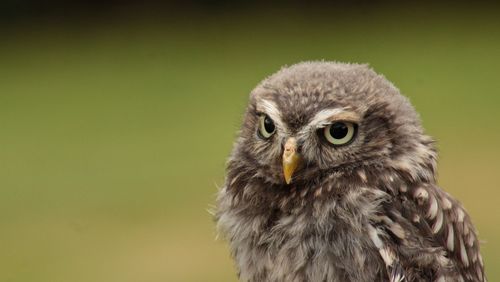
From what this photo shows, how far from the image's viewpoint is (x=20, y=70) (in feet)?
63.9

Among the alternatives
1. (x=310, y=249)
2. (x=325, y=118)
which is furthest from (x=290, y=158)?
(x=310, y=249)

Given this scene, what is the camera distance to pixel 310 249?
16.9 feet

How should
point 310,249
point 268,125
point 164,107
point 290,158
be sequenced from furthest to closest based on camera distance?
point 164,107
point 268,125
point 310,249
point 290,158

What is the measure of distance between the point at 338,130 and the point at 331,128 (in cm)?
3

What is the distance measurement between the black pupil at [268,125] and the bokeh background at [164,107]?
533 cm

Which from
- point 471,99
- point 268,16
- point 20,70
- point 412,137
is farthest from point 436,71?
point 412,137

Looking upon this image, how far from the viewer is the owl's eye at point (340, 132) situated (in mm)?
5125

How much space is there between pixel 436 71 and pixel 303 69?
1379 cm

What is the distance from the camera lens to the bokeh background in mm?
12797

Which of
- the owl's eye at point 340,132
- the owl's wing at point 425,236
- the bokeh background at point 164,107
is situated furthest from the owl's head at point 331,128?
the bokeh background at point 164,107

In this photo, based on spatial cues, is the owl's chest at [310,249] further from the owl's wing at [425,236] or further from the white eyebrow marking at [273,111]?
the white eyebrow marking at [273,111]

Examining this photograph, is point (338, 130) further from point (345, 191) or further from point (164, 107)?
point (164, 107)

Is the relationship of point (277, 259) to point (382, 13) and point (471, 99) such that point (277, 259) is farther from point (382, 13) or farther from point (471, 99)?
point (382, 13)

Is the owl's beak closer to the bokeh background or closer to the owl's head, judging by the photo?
the owl's head
